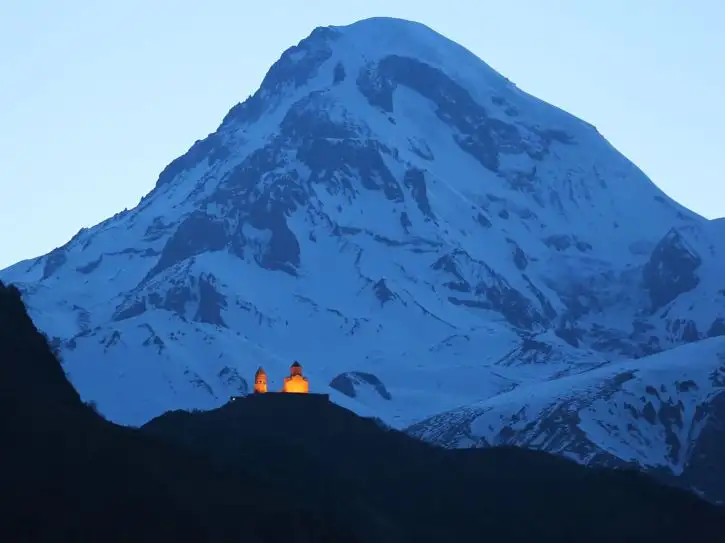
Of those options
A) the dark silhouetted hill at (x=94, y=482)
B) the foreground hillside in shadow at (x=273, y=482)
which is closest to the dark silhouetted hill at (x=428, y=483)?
the foreground hillside in shadow at (x=273, y=482)

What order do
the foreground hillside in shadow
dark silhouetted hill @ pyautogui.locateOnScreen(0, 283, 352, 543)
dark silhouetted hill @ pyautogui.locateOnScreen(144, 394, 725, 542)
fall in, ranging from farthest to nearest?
dark silhouetted hill @ pyautogui.locateOnScreen(144, 394, 725, 542), the foreground hillside in shadow, dark silhouetted hill @ pyautogui.locateOnScreen(0, 283, 352, 543)

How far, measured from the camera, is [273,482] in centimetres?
13362

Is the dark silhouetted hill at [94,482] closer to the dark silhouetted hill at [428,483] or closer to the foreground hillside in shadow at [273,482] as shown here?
the foreground hillside in shadow at [273,482]

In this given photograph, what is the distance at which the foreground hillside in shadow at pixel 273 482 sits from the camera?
341ft

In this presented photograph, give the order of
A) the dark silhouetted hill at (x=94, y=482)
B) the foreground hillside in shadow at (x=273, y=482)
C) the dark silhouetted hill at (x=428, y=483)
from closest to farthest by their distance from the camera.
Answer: the dark silhouetted hill at (x=94, y=482) → the foreground hillside in shadow at (x=273, y=482) → the dark silhouetted hill at (x=428, y=483)

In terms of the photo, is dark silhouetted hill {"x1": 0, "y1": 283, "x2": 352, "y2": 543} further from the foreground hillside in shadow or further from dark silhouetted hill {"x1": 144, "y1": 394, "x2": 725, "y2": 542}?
dark silhouetted hill {"x1": 144, "y1": 394, "x2": 725, "y2": 542}

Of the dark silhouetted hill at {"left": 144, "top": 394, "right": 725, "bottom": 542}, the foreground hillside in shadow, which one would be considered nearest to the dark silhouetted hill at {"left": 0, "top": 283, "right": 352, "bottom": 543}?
the foreground hillside in shadow

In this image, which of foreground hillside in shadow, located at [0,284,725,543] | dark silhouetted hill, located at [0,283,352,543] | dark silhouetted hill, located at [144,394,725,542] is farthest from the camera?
dark silhouetted hill, located at [144,394,725,542]

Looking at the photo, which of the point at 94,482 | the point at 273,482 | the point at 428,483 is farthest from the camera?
the point at 428,483

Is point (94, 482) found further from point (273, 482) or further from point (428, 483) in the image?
point (428, 483)

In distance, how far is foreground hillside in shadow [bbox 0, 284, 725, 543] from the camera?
341 feet

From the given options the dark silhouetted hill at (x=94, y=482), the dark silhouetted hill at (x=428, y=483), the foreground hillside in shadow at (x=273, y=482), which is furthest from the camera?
the dark silhouetted hill at (x=428, y=483)

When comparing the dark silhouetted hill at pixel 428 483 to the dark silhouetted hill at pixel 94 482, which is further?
the dark silhouetted hill at pixel 428 483

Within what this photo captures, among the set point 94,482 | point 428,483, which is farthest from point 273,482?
point 94,482
